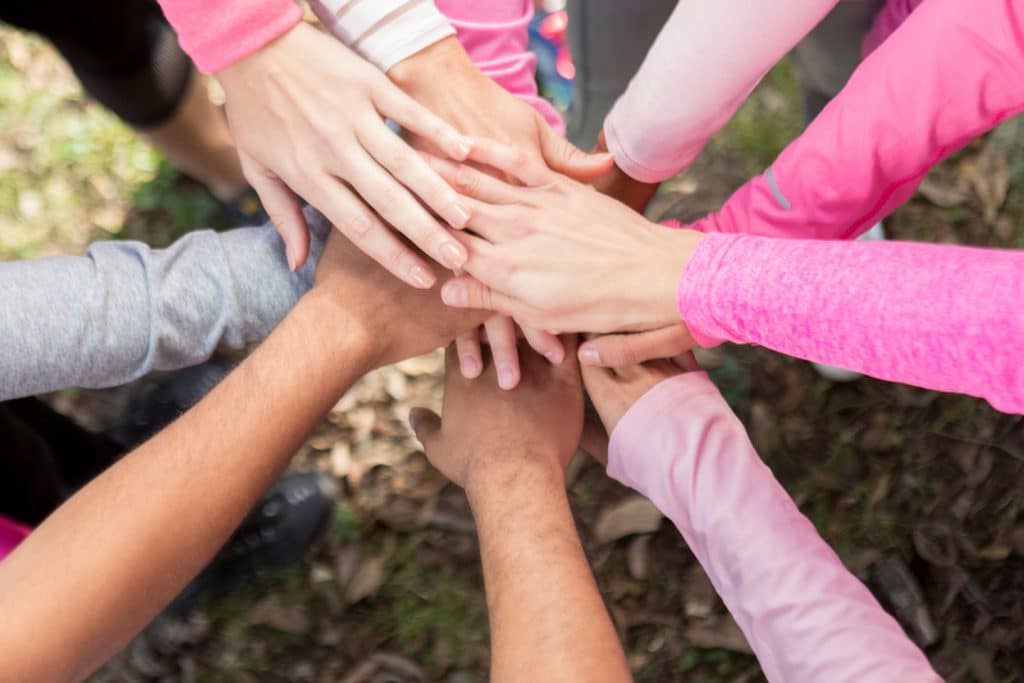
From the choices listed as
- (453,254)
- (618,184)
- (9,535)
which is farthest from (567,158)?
(9,535)

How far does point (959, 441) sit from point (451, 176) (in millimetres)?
1128

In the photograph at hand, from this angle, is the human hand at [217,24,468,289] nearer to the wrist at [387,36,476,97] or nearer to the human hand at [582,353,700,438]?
the wrist at [387,36,476,97]

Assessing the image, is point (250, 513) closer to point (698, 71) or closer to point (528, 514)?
point (528, 514)

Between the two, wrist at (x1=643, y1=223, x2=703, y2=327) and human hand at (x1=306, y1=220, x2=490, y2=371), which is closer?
wrist at (x1=643, y1=223, x2=703, y2=327)

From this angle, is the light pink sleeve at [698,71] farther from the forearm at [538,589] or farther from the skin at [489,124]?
the forearm at [538,589]

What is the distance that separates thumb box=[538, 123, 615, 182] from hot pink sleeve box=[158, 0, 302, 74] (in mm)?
330

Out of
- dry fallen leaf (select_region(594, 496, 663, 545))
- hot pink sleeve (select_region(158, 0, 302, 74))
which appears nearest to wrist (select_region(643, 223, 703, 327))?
hot pink sleeve (select_region(158, 0, 302, 74))

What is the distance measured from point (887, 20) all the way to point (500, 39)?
0.51 m

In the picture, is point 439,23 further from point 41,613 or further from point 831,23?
point 41,613

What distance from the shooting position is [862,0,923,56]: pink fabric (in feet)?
3.55

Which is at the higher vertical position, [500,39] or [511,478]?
[500,39]

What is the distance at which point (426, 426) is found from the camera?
118cm

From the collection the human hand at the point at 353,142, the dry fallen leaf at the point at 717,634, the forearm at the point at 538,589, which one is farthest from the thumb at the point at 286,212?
the dry fallen leaf at the point at 717,634

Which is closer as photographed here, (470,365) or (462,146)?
(462,146)
